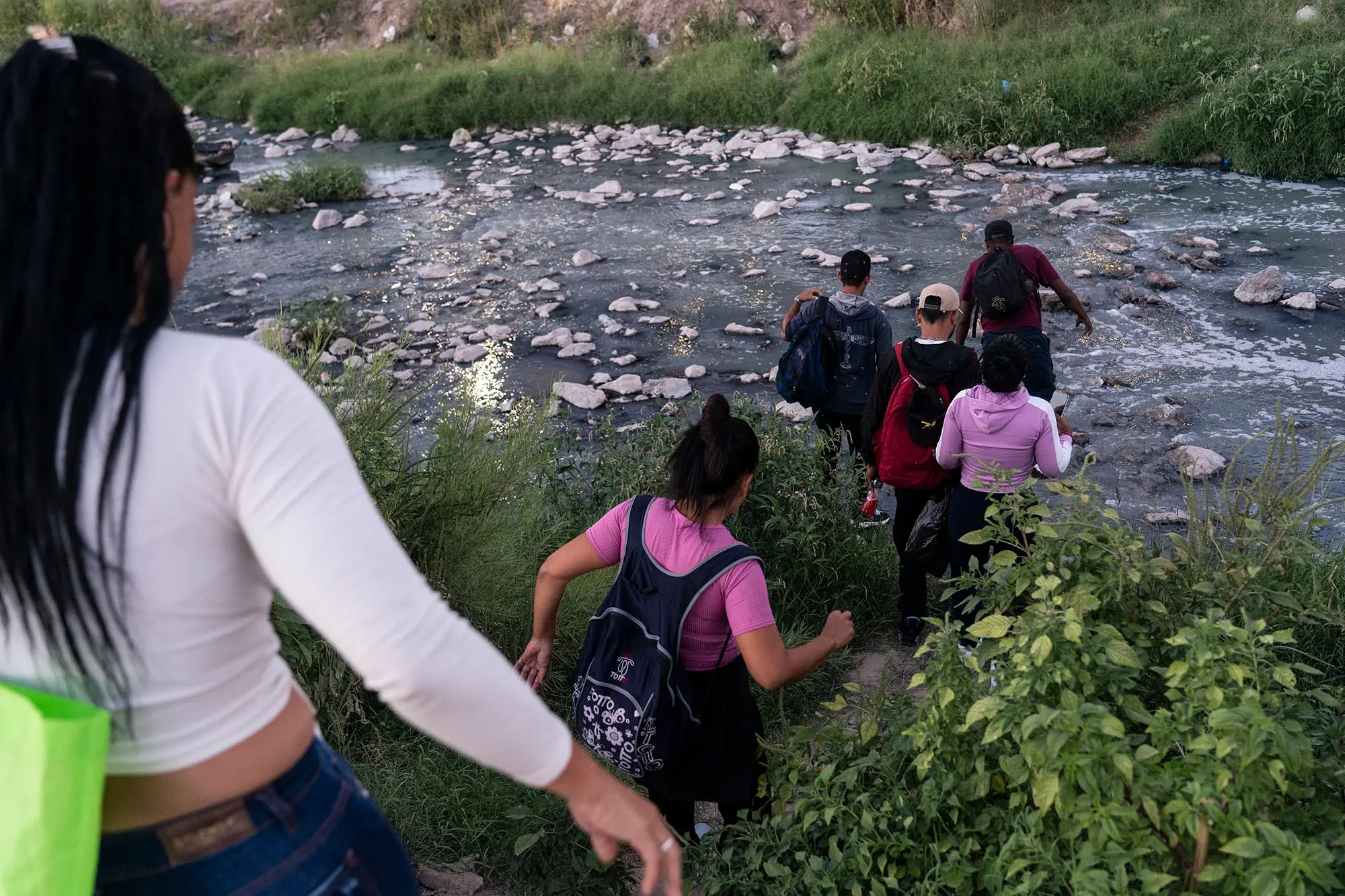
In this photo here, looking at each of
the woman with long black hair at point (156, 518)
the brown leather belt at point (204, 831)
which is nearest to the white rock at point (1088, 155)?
the woman with long black hair at point (156, 518)

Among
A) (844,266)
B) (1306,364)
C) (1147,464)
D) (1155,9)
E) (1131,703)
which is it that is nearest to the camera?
(1131,703)

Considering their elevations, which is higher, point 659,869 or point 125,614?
point 125,614

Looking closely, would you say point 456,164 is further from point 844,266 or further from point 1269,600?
point 1269,600

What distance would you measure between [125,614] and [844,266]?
410 centimetres

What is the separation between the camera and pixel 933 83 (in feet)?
43.7

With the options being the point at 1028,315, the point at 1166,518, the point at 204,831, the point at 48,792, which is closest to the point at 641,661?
the point at 204,831

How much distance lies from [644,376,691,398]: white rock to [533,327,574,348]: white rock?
1.09 metres

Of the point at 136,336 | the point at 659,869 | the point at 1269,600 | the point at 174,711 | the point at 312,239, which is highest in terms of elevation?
the point at 136,336

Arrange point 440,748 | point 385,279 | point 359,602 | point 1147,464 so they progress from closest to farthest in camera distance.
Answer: point 359,602, point 440,748, point 1147,464, point 385,279

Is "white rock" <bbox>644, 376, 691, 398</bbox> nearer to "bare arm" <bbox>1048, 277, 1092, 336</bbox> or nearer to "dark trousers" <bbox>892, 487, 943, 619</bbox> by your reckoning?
"bare arm" <bbox>1048, 277, 1092, 336</bbox>

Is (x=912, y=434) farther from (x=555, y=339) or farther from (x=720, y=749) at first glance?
(x=555, y=339)

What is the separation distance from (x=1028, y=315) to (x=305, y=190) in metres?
9.86

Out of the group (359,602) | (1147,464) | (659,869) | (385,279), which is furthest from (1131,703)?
(385,279)

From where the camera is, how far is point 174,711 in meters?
1.08
